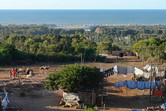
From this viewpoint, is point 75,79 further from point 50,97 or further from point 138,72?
point 138,72

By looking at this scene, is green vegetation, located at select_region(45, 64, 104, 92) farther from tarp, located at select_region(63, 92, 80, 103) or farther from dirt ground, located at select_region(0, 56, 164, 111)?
dirt ground, located at select_region(0, 56, 164, 111)

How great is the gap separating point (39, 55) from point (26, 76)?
6818 millimetres

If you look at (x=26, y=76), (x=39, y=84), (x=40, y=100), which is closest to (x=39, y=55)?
(x=26, y=76)

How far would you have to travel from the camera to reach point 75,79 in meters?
11.8

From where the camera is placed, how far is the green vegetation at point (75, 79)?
11727 millimetres

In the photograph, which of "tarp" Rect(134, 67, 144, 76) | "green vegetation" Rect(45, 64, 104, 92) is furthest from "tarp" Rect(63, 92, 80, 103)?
"tarp" Rect(134, 67, 144, 76)

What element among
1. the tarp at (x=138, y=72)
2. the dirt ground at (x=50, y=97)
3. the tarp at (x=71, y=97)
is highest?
the tarp at (x=138, y=72)

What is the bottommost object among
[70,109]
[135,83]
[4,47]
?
[70,109]

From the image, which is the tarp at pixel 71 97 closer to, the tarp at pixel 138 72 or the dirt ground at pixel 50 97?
the dirt ground at pixel 50 97

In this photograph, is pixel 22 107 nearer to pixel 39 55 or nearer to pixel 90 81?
pixel 90 81

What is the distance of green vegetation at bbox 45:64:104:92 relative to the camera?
462 inches

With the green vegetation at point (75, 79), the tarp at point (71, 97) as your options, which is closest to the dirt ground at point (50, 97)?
the tarp at point (71, 97)

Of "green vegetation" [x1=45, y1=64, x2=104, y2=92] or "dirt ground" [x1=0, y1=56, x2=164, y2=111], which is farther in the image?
"dirt ground" [x1=0, y1=56, x2=164, y2=111]

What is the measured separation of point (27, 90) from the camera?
48.0 feet
